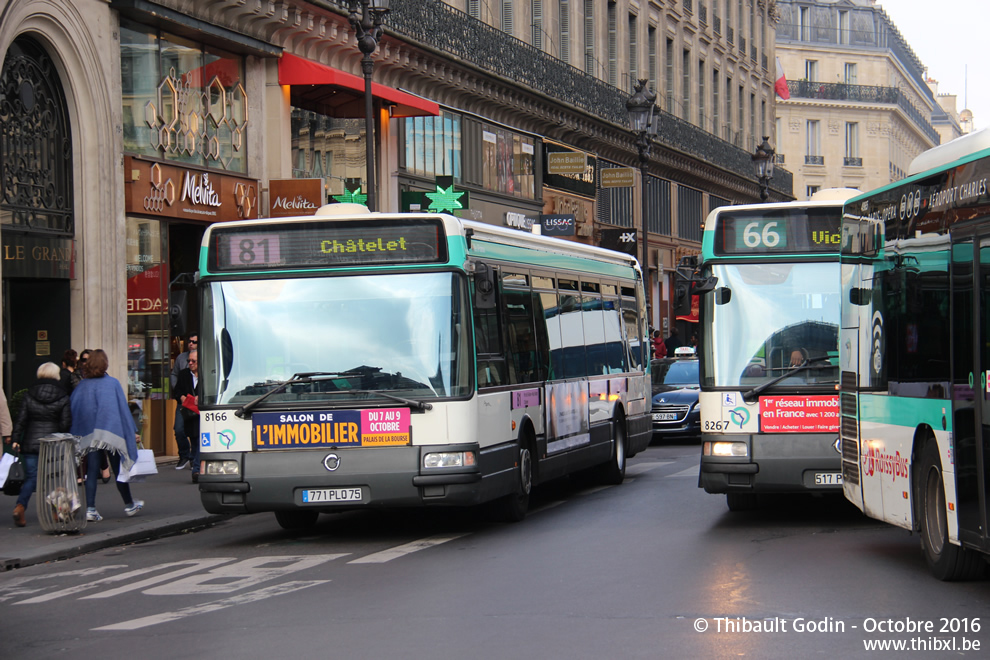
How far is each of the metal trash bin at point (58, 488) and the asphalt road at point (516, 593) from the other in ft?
2.54

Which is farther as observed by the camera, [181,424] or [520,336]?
[181,424]

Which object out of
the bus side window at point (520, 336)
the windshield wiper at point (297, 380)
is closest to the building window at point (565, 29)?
the bus side window at point (520, 336)

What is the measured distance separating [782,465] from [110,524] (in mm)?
6628

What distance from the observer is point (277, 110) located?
76.8 ft

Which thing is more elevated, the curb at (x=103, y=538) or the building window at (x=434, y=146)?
the building window at (x=434, y=146)

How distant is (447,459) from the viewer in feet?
38.4

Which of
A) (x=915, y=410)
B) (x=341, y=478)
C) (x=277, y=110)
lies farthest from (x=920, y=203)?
(x=277, y=110)

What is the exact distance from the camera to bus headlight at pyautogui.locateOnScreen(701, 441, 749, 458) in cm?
1254

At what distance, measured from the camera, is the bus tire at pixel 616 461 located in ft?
57.0

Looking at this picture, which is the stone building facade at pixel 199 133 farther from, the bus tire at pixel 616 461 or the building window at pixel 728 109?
the building window at pixel 728 109

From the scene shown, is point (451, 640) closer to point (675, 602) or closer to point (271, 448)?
point (675, 602)

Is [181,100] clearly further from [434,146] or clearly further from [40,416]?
[434,146]

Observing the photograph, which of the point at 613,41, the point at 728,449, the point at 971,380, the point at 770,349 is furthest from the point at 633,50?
the point at 971,380

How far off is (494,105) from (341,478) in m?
21.6
